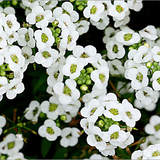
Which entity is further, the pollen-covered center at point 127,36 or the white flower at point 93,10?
the pollen-covered center at point 127,36

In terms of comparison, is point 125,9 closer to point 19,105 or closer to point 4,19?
point 4,19

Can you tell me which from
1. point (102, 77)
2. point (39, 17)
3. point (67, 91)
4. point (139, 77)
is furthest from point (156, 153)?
point (39, 17)

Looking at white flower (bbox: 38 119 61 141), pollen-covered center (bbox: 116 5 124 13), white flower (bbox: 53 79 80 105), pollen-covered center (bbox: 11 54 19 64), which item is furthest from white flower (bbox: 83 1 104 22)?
white flower (bbox: 38 119 61 141)

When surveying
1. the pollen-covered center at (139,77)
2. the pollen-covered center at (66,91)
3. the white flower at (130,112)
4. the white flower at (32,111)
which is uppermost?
the pollen-covered center at (66,91)

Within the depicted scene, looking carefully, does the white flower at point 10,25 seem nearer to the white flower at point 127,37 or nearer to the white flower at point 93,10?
the white flower at point 93,10

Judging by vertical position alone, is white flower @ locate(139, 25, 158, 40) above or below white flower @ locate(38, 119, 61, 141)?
above

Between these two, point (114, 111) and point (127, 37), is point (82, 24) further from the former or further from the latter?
point (114, 111)

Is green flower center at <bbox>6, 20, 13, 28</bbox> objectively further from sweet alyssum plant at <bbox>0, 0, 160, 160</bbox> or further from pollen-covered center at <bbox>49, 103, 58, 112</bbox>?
pollen-covered center at <bbox>49, 103, 58, 112</bbox>

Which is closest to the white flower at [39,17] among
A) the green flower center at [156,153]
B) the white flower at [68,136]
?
the white flower at [68,136]
